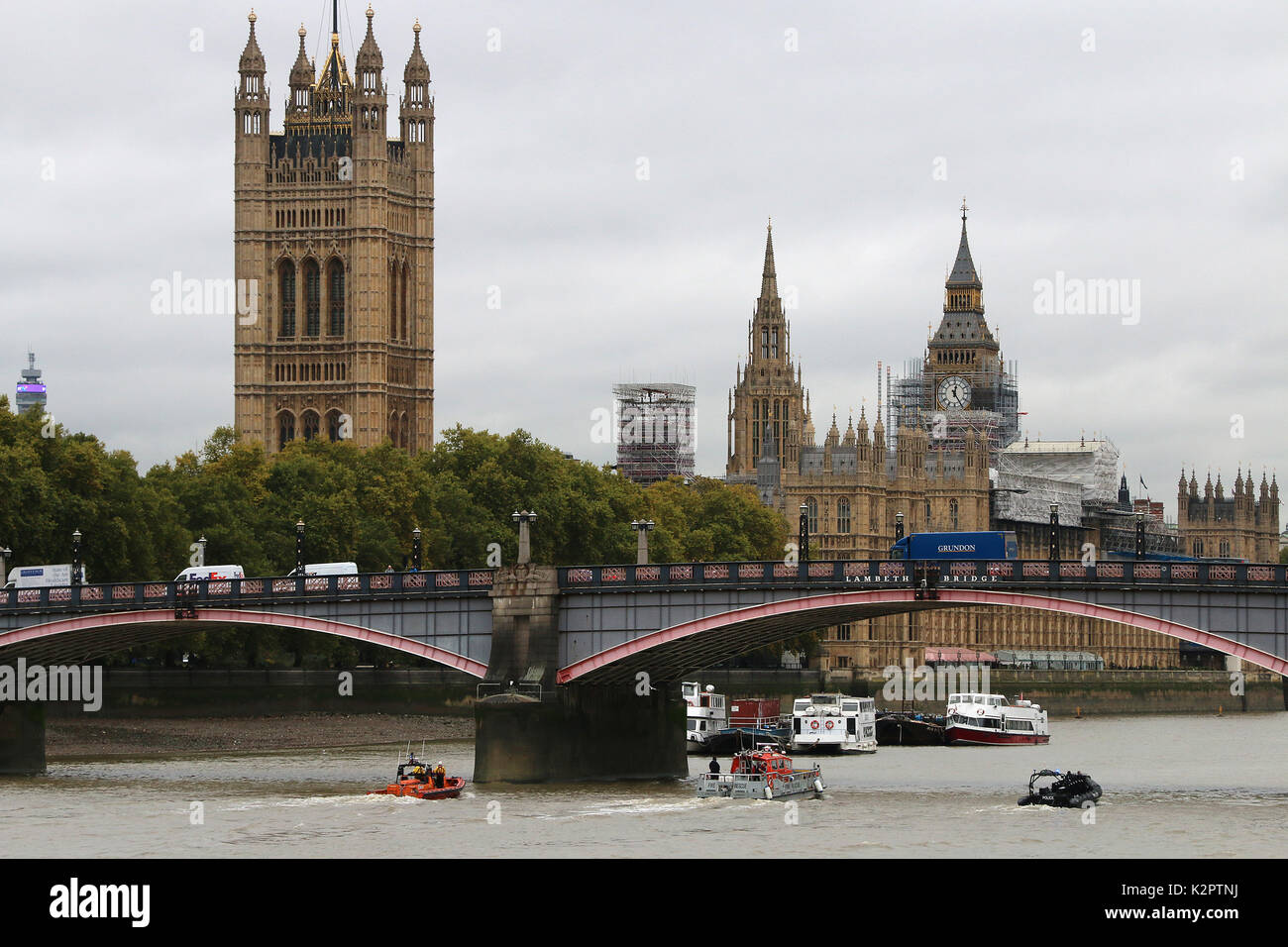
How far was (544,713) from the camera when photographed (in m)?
76.3

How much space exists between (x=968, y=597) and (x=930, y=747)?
4009cm

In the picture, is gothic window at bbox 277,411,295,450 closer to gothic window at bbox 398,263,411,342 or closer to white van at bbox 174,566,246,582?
gothic window at bbox 398,263,411,342

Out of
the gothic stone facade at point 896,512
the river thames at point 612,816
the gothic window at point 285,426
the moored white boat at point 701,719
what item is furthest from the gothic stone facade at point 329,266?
the river thames at point 612,816

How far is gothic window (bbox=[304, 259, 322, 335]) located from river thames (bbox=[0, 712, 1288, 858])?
103 metres

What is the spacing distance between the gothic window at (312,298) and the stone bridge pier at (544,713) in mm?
116436

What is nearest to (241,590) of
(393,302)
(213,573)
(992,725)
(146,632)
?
(146,632)

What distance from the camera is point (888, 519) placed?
182375 millimetres

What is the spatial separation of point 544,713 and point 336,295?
12176 centimetres

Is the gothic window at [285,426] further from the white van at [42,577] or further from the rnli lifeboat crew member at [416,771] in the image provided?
the rnli lifeboat crew member at [416,771]

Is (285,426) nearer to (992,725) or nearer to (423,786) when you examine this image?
(992,725)

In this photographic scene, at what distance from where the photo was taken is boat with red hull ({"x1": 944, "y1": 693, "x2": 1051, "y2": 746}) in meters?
115

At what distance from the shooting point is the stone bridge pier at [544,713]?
75.8 meters
